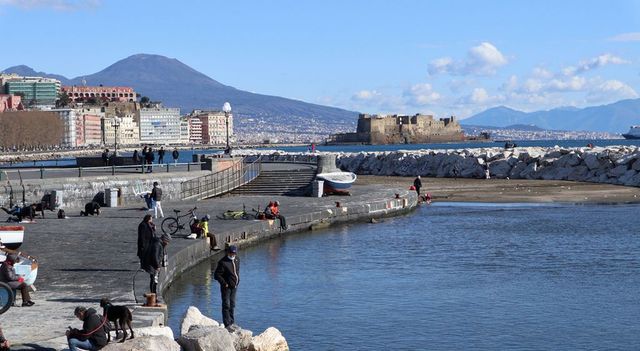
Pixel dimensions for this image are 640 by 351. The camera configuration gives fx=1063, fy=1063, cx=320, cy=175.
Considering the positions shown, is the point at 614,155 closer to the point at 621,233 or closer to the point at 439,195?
the point at 439,195

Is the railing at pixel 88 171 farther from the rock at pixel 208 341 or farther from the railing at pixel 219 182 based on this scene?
the rock at pixel 208 341

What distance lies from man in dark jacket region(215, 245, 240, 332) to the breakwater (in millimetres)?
52750

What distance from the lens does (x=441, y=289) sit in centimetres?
2639

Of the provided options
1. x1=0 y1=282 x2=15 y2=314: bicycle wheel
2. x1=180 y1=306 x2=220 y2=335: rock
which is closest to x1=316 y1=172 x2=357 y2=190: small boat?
x1=180 y1=306 x2=220 y2=335: rock

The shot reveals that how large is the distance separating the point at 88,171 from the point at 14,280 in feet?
93.3

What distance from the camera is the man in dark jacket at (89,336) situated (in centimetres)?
1587

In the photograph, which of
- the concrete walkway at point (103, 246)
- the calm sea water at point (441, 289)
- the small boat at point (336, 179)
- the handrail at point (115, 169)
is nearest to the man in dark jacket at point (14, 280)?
the concrete walkway at point (103, 246)

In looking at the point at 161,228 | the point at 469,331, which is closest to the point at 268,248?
the point at 161,228

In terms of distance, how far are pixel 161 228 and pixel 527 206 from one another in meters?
25.7

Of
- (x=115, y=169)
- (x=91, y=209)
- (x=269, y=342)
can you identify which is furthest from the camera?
(x=115, y=169)

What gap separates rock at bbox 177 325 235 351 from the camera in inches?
647

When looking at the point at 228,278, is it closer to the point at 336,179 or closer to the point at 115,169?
the point at 336,179

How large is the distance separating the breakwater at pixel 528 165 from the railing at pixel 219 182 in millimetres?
27545

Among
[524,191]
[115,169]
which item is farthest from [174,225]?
[524,191]
